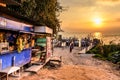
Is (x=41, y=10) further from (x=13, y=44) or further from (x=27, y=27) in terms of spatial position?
(x=13, y=44)

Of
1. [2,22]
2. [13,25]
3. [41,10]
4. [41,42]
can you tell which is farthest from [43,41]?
[2,22]

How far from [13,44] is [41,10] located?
12008 millimetres

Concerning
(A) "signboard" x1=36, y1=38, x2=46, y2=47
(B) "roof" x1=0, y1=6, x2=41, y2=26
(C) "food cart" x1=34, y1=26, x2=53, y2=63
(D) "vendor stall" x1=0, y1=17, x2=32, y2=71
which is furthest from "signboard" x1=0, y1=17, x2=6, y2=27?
(A) "signboard" x1=36, y1=38, x2=46, y2=47

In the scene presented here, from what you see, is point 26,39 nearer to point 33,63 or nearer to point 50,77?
point 33,63

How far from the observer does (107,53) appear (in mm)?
36344

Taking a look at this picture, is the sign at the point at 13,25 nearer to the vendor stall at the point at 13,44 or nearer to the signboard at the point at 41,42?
the vendor stall at the point at 13,44

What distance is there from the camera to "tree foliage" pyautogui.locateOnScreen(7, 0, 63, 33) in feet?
80.0

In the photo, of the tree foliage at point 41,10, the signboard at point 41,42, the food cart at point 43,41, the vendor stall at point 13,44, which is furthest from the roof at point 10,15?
the tree foliage at point 41,10

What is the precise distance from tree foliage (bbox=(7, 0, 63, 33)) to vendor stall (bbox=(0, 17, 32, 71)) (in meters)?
5.46

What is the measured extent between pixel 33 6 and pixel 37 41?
437 cm

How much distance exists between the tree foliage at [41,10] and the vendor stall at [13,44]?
5.46 metres

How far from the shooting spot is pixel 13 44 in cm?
1606

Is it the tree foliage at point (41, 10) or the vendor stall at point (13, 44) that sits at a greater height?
the tree foliage at point (41, 10)

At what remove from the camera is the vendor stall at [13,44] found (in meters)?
13.8
